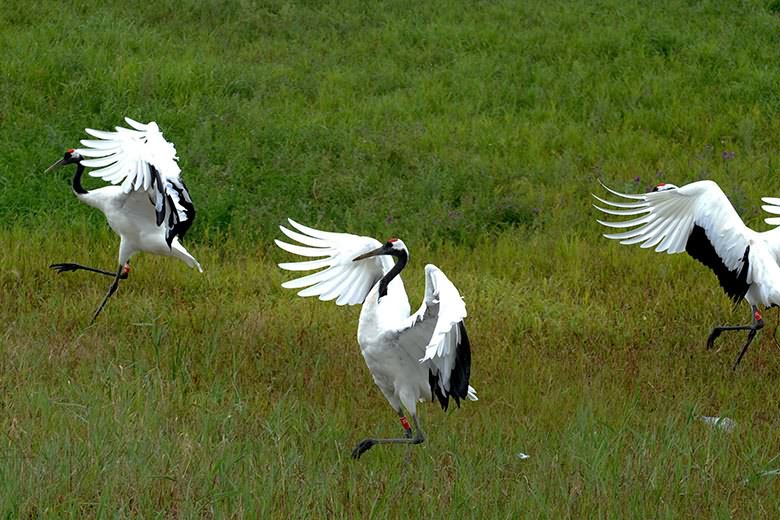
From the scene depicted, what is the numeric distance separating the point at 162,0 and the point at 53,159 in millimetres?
5016

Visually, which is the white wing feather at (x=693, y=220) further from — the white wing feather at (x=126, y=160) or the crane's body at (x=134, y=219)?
the crane's body at (x=134, y=219)

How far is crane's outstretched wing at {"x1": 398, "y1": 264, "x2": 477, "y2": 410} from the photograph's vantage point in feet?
13.3

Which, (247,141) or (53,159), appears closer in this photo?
(53,159)

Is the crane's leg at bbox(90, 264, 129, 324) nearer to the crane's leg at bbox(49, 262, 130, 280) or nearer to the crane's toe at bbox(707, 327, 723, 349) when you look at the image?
the crane's leg at bbox(49, 262, 130, 280)

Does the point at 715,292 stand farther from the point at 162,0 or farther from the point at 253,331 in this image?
the point at 162,0

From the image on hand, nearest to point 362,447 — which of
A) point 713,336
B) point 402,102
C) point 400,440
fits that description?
point 400,440

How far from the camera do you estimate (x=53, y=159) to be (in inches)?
345

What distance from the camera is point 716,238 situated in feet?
20.6

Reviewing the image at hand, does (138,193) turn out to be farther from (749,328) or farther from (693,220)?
(749,328)

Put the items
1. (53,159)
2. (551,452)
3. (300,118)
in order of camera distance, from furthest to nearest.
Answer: (300,118) → (53,159) → (551,452)

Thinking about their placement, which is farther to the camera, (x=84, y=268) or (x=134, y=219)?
(x=84, y=268)

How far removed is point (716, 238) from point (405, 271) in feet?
7.37

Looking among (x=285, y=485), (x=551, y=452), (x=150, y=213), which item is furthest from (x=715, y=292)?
(x=285, y=485)

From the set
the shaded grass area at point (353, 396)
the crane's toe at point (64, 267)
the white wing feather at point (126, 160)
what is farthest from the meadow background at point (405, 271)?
the white wing feather at point (126, 160)
